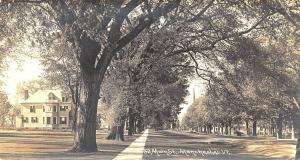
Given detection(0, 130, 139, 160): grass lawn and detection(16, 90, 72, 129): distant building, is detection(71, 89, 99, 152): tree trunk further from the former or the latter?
detection(16, 90, 72, 129): distant building

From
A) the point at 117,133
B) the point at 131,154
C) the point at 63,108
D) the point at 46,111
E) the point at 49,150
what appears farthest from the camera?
the point at 63,108

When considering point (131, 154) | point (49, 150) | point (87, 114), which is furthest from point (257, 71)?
point (49, 150)

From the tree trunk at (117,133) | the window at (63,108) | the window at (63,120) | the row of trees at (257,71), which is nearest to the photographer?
the row of trees at (257,71)

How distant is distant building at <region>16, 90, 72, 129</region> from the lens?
127062 millimetres

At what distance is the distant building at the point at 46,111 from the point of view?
5002 inches

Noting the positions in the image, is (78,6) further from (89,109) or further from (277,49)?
(277,49)

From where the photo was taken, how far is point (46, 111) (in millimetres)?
128000

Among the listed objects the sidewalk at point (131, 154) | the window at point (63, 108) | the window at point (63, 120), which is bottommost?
the sidewalk at point (131, 154)

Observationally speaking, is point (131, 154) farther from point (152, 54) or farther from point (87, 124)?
point (152, 54)

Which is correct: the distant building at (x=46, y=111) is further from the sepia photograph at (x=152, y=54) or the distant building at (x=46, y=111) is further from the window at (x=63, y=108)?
the sepia photograph at (x=152, y=54)

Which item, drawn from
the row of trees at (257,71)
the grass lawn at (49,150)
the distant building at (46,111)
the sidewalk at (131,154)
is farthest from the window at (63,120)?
the sidewalk at (131,154)

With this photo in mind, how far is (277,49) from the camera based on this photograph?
29297mm

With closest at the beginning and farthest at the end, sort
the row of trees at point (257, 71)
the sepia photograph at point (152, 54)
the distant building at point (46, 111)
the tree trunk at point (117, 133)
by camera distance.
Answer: the sepia photograph at point (152, 54)
the row of trees at point (257, 71)
the tree trunk at point (117, 133)
the distant building at point (46, 111)

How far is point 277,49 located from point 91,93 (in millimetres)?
10724
